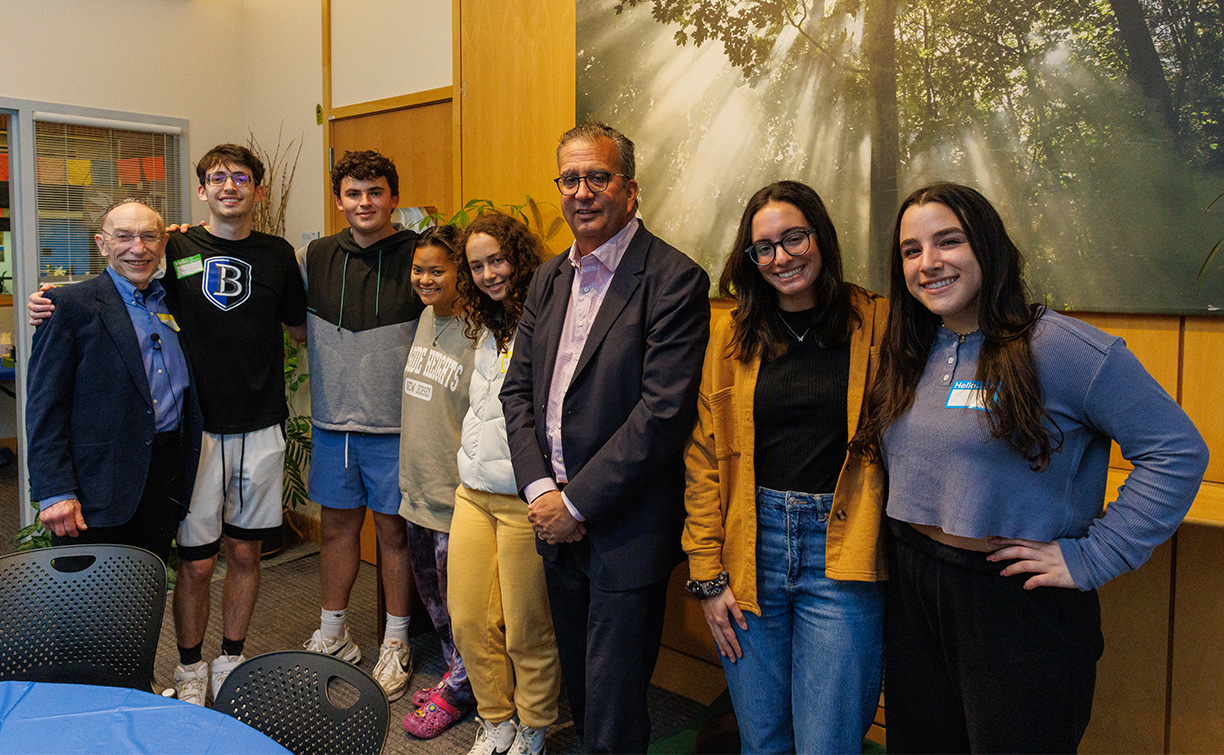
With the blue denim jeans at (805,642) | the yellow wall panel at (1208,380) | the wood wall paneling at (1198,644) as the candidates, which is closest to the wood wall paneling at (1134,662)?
the wood wall paneling at (1198,644)

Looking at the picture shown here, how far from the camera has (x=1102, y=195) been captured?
201cm

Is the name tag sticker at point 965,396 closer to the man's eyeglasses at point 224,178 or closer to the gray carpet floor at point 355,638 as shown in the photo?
the gray carpet floor at point 355,638

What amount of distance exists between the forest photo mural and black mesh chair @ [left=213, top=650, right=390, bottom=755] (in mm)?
1811

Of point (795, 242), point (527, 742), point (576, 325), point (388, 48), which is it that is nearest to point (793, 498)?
point (795, 242)

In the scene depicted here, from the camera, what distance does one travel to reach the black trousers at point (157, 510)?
2.49 m

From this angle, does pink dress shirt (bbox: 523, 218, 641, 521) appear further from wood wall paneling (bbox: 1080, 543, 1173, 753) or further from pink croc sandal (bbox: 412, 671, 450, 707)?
wood wall paneling (bbox: 1080, 543, 1173, 753)

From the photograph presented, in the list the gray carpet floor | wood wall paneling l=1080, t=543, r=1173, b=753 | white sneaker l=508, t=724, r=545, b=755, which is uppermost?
wood wall paneling l=1080, t=543, r=1173, b=753

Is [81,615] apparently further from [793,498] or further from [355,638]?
[355,638]

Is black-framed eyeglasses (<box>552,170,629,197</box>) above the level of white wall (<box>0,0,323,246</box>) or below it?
below

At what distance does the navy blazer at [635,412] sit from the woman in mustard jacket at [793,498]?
0.42ft

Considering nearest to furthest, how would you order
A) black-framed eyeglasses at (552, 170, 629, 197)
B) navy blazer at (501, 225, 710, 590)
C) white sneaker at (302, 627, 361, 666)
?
1. navy blazer at (501, 225, 710, 590)
2. black-framed eyeglasses at (552, 170, 629, 197)
3. white sneaker at (302, 627, 361, 666)

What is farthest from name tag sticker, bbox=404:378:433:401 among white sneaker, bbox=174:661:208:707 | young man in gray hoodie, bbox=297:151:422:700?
white sneaker, bbox=174:661:208:707

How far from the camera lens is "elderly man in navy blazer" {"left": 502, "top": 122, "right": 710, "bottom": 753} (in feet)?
6.45

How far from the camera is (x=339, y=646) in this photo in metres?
3.13
